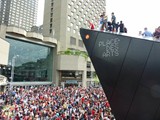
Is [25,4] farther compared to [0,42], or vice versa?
[25,4]

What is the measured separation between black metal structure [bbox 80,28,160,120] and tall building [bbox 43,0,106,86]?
126 feet

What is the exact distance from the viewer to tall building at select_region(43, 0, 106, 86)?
48969mm

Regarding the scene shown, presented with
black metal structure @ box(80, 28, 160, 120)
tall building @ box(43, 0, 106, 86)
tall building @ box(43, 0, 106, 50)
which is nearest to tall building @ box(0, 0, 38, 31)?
tall building @ box(43, 0, 106, 50)

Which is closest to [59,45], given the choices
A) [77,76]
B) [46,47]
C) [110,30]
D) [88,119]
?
[46,47]

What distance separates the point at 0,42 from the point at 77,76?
1070 inches

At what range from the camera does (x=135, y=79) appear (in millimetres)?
9172

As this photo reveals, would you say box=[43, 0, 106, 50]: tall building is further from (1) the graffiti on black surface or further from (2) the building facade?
(1) the graffiti on black surface

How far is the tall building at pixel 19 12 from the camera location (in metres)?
142

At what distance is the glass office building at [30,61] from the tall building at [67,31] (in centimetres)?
298

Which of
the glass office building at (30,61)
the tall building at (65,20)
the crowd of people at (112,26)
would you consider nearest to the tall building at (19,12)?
the tall building at (65,20)

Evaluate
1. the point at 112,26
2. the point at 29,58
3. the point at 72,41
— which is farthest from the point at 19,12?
the point at 112,26

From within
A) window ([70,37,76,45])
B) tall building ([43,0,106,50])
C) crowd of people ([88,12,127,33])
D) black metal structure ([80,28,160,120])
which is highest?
tall building ([43,0,106,50])

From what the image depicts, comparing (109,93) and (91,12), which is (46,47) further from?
(109,93)

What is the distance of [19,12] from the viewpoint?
156125 mm
